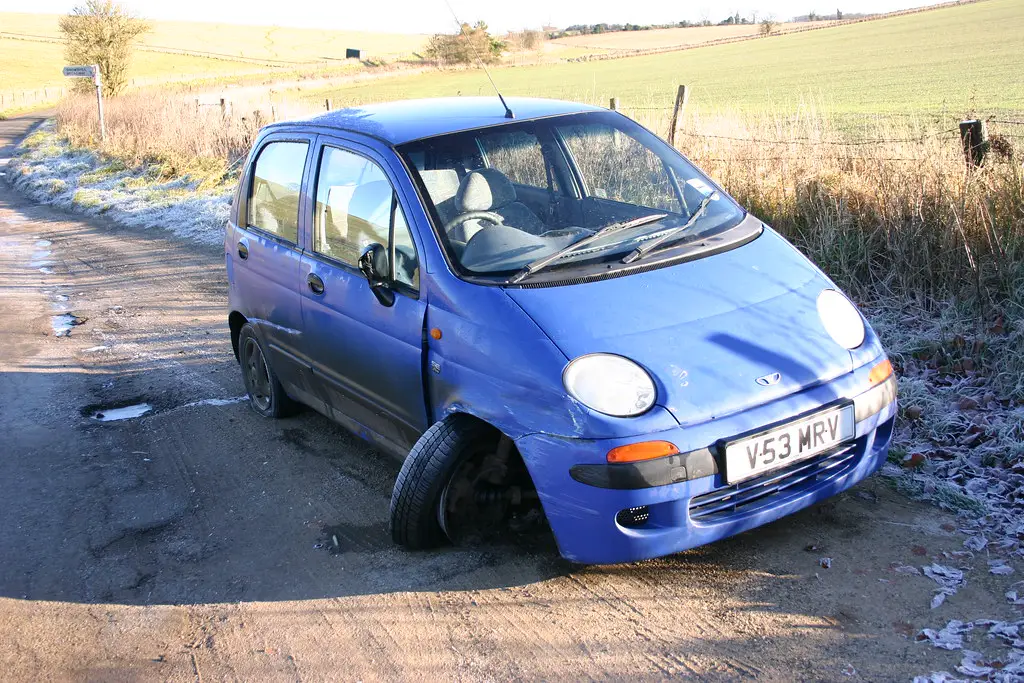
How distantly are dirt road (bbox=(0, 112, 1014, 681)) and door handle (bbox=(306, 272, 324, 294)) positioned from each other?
98 centimetres

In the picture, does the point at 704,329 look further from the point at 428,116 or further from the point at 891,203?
the point at 891,203

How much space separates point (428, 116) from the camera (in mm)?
4594

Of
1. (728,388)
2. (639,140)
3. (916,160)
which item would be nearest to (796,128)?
(916,160)

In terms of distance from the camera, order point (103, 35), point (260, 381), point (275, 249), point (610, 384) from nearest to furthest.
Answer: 1. point (610, 384)
2. point (275, 249)
3. point (260, 381)
4. point (103, 35)

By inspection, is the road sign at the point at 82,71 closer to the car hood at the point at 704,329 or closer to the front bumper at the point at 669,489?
the car hood at the point at 704,329

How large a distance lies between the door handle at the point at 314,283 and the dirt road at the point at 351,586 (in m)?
0.98

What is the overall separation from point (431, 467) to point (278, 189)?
86.6 inches

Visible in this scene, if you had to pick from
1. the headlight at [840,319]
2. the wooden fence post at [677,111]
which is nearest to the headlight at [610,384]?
the headlight at [840,319]

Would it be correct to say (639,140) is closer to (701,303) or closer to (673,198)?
(673,198)

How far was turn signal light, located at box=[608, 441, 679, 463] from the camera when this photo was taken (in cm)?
312

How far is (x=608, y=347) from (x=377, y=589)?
134 centimetres

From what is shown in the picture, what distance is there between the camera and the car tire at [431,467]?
3.63m

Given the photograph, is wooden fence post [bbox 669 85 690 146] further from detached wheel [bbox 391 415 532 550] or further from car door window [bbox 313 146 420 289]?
detached wheel [bbox 391 415 532 550]

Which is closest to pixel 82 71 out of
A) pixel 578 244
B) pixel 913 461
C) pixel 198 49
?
pixel 578 244
